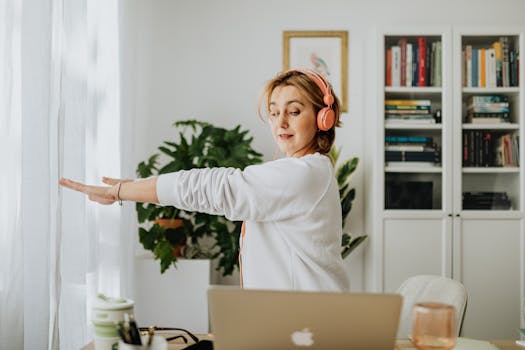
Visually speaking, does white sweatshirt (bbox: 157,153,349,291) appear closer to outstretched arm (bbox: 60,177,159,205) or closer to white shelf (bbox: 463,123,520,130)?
outstretched arm (bbox: 60,177,159,205)

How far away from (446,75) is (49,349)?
2.77 m

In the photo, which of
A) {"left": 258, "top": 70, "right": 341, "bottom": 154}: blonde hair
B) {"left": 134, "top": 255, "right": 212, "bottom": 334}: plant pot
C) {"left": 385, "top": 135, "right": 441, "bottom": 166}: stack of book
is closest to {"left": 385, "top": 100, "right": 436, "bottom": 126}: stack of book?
{"left": 385, "top": 135, "right": 441, "bottom": 166}: stack of book

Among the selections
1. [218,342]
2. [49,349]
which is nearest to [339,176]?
[49,349]

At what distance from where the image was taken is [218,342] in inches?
47.0

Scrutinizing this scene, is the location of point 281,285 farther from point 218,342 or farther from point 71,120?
point 71,120

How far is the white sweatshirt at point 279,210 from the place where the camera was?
4.84 feet

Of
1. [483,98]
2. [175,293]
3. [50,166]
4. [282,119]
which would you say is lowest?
[175,293]

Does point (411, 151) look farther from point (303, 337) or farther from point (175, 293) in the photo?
point (303, 337)

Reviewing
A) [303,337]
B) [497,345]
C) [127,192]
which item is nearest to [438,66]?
[497,345]

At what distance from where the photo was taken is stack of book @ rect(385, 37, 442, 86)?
12.6 ft

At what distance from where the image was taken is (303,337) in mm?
1175

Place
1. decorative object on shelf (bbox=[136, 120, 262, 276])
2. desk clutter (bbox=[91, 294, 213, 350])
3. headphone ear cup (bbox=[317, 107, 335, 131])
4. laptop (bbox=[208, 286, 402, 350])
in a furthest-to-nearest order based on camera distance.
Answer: decorative object on shelf (bbox=[136, 120, 262, 276]) < headphone ear cup (bbox=[317, 107, 335, 131]) < desk clutter (bbox=[91, 294, 213, 350]) < laptop (bbox=[208, 286, 402, 350])

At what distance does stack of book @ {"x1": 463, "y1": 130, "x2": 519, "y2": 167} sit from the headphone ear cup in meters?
2.37

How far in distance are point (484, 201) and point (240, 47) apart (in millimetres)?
1917
